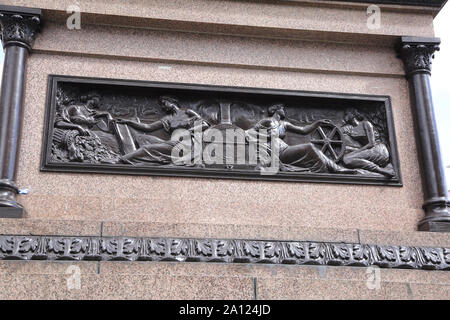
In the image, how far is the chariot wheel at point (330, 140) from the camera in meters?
8.89

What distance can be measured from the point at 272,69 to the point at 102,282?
169 inches

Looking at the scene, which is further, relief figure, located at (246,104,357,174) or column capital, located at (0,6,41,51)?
relief figure, located at (246,104,357,174)

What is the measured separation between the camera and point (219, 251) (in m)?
7.21

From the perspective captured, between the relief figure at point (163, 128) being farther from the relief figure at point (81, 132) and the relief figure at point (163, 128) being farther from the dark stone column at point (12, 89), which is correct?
the dark stone column at point (12, 89)

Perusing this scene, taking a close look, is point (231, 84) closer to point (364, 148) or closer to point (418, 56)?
point (364, 148)

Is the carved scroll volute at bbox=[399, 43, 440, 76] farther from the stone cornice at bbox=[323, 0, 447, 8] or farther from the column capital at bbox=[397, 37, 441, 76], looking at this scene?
the stone cornice at bbox=[323, 0, 447, 8]

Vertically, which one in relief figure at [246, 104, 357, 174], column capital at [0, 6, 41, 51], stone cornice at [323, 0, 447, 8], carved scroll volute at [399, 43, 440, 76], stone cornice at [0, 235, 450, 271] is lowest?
stone cornice at [0, 235, 450, 271]

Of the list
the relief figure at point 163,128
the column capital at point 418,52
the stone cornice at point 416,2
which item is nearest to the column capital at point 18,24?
the relief figure at point 163,128

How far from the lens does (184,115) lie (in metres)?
8.80

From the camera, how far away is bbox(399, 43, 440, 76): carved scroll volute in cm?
936

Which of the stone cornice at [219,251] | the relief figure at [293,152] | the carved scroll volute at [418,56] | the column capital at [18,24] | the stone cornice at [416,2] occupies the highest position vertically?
the stone cornice at [416,2]

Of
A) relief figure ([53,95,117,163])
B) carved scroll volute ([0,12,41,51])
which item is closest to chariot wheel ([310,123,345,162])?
relief figure ([53,95,117,163])

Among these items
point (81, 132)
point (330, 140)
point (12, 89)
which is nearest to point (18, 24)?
point (12, 89)

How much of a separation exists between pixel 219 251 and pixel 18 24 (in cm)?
435
